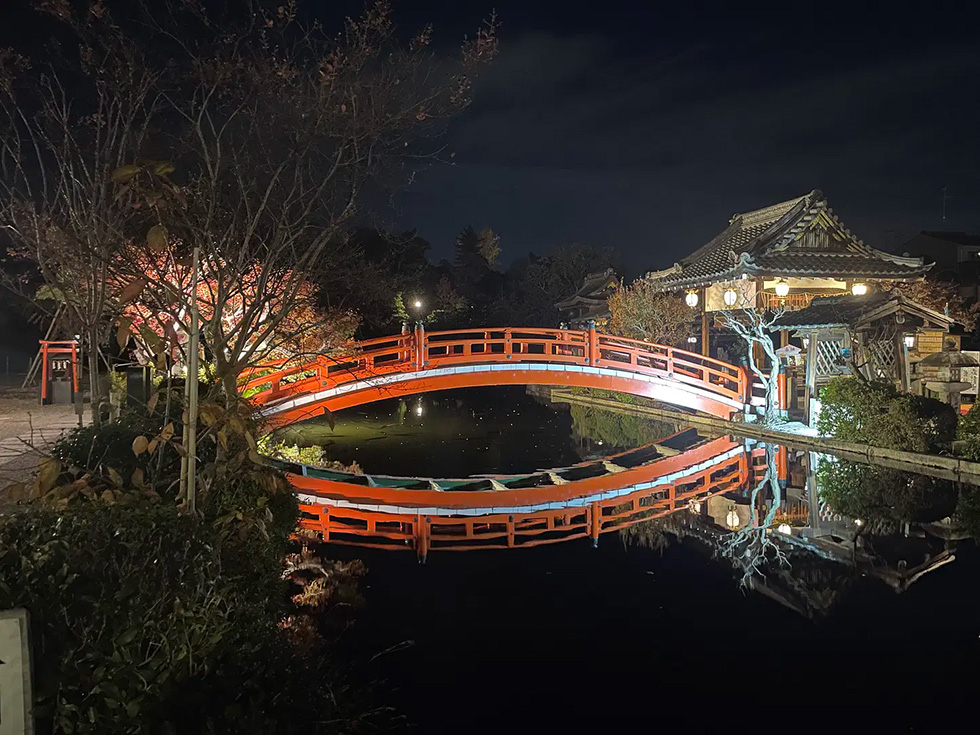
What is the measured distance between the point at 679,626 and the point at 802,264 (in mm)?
21342

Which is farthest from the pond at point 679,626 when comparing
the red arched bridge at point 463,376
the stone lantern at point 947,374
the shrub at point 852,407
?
the red arched bridge at point 463,376

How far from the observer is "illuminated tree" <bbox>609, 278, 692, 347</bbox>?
1078 inches

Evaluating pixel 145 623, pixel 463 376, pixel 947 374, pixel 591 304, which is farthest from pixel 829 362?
pixel 145 623

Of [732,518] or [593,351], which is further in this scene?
[593,351]

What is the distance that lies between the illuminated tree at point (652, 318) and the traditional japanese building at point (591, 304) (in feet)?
19.1

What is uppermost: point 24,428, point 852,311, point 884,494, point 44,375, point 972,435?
point 852,311

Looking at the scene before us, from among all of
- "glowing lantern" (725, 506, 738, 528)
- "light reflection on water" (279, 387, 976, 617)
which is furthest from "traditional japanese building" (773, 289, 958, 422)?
"glowing lantern" (725, 506, 738, 528)

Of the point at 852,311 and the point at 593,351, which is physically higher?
the point at 852,311

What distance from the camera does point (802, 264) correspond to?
2536cm

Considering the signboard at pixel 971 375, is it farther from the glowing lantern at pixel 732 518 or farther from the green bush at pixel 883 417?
the glowing lantern at pixel 732 518

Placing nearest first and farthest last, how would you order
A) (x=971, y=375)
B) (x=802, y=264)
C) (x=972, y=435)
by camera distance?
1. (x=972, y=435)
2. (x=971, y=375)
3. (x=802, y=264)

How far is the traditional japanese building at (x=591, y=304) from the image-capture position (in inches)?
1425

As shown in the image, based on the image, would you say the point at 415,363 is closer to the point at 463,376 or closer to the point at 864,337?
the point at 463,376

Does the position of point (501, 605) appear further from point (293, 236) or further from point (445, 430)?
point (445, 430)
